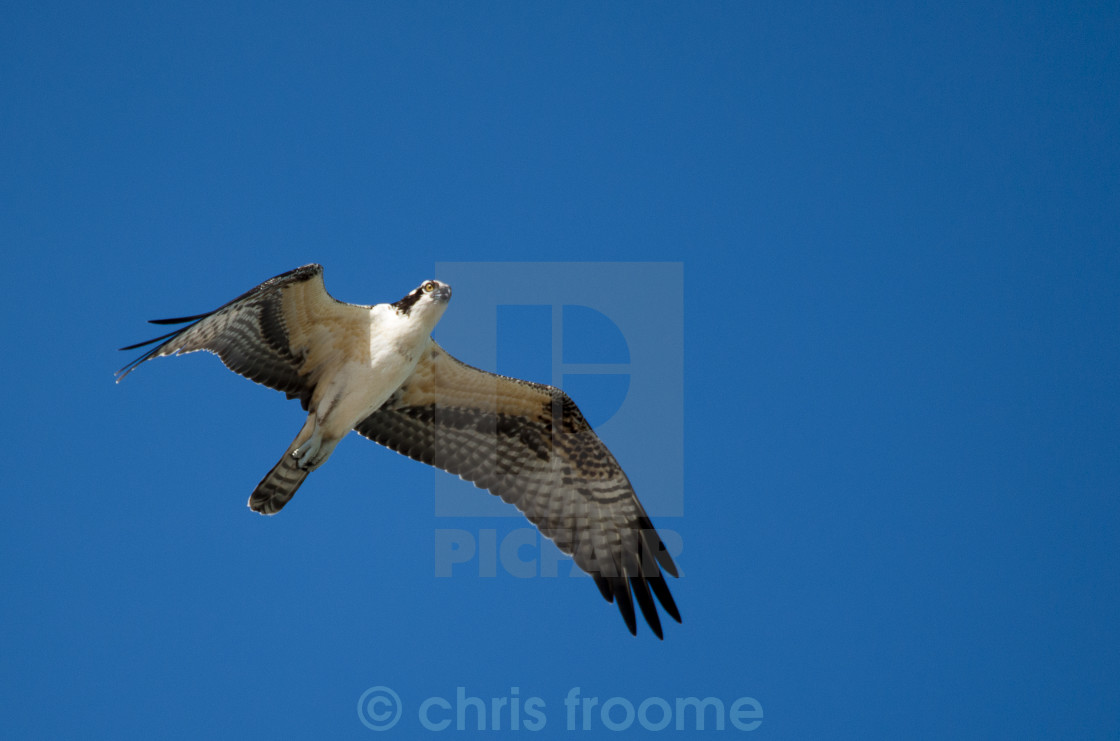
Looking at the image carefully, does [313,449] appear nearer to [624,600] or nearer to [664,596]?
Result: [624,600]

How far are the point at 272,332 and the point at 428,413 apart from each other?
6.87ft

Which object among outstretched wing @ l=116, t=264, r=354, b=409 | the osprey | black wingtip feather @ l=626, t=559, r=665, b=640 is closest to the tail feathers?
the osprey

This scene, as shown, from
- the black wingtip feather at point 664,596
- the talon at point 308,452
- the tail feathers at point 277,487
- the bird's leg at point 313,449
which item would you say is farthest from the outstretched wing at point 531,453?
the tail feathers at point 277,487

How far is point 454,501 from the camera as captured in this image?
477 inches

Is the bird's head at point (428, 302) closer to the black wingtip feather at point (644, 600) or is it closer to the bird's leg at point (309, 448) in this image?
the bird's leg at point (309, 448)

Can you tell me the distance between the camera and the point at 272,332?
9898 mm

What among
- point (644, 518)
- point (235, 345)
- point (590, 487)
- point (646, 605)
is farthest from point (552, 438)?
point (235, 345)

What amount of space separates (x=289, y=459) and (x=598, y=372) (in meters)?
4.19

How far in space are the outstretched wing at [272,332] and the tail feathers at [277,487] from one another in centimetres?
83

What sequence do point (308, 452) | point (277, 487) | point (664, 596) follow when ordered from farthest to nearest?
point (664, 596) → point (308, 452) → point (277, 487)

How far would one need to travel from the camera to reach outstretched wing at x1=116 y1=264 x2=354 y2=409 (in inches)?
354

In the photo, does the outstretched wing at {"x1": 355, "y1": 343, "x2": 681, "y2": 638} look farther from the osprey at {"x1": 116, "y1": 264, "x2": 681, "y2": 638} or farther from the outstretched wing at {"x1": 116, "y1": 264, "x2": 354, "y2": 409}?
the outstretched wing at {"x1": 116, "y1": 264, "x2": 354, "y2": 409}

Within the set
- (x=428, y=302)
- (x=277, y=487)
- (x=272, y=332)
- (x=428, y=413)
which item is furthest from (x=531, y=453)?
(x=272, y=332)

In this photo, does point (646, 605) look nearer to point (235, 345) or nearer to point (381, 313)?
point (381, 313)
